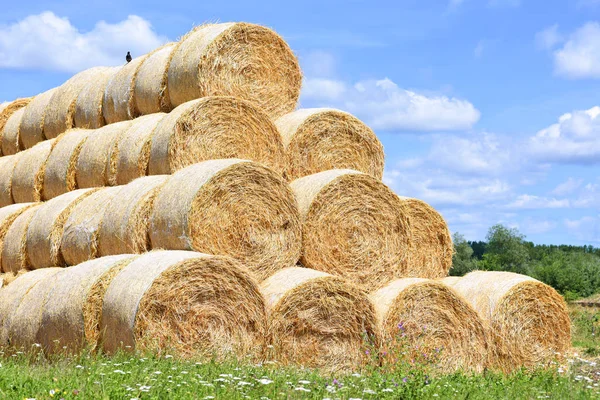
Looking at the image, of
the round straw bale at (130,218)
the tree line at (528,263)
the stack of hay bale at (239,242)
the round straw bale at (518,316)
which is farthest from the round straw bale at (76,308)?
the tree line at (528,263)

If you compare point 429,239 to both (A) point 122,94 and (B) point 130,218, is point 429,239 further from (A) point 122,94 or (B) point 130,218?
(A) point 122,94

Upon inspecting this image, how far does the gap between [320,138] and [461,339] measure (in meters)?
2.95

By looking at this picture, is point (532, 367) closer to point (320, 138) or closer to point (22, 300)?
point (320, 138)

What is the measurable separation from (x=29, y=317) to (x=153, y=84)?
3490 millimetres

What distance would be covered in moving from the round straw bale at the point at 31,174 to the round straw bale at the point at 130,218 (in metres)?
3.30

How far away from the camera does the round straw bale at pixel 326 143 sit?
9781mm

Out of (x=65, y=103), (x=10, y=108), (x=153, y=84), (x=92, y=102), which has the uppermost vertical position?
(x=10, y=108)

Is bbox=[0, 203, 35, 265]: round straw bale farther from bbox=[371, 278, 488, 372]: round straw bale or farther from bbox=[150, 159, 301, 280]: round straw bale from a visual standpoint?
bbox=[371, 278, 488, 372]: round straw bale

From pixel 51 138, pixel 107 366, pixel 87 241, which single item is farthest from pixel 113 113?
pixel 107 366

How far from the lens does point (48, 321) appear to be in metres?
8.01

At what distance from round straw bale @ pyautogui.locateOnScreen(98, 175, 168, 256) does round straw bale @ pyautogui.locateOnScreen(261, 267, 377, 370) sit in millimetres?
1427

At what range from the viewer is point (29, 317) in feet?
28.0

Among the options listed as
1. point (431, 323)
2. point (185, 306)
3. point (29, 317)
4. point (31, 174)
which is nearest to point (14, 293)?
point (29, 317)

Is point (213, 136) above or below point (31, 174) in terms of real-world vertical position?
below
